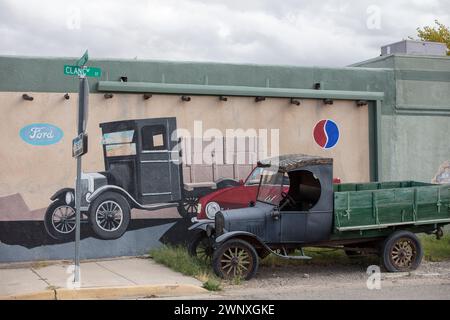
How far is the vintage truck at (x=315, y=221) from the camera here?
1134cm

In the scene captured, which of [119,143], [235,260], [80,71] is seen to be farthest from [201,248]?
[80,71]

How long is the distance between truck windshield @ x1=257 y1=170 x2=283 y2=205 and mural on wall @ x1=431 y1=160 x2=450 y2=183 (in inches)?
235

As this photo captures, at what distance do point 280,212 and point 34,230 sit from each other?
17.6ft

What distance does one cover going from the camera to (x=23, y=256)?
1323 centimetres

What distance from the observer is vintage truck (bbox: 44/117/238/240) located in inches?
536

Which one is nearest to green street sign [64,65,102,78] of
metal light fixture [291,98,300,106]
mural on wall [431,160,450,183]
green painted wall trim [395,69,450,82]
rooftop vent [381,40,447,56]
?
metal light fixture [291,98,300,106]

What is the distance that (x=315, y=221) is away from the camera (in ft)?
38.2

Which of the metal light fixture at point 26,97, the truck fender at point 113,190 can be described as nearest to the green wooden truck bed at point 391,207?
the truck fender at point 113,190

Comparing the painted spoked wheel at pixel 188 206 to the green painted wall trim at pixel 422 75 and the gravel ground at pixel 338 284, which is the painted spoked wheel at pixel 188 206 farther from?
the green painted wall trim at pixel 422 75

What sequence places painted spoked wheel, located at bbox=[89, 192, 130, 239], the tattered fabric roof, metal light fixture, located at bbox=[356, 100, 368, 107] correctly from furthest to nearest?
metal light fixture, located at bbox=[356, 100, 368, 107] → painted spoked wheel, located at bbox=[89, 192, 130, 239] → the tattered fabric roof

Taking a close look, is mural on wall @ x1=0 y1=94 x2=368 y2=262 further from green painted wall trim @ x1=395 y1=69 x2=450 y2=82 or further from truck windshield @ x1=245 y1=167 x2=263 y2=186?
green painted wall trim @ x1=395 y1=69 x2=450 y2=82

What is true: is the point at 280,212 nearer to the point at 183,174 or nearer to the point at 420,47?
the point at 183,174
